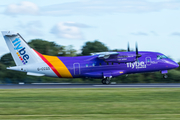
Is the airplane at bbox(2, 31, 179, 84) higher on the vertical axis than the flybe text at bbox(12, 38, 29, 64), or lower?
lower

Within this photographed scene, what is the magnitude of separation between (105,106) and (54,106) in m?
2.79

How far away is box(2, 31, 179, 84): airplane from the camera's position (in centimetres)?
2534

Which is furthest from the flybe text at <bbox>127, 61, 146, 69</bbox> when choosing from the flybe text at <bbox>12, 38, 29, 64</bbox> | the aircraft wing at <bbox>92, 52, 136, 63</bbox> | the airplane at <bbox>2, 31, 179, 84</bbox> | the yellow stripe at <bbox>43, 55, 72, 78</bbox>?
the flybe text at <bbox>12, 38, 29, 64</bbox>

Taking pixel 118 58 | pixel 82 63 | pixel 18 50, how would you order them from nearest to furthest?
1. pixel 18 50
2. pixel 118 58
3. pixel 82 63

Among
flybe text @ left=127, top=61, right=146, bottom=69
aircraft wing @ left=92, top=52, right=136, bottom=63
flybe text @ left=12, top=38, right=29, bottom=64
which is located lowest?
flybe text @ left=127, top=61, right=146, bottom=69

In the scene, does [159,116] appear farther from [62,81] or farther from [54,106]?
[62,81]

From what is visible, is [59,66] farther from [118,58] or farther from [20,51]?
[118,58]

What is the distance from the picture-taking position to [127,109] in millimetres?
11602

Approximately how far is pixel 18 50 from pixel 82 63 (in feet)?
24.0

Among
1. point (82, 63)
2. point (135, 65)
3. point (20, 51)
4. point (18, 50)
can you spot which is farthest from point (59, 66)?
point (135, 65)

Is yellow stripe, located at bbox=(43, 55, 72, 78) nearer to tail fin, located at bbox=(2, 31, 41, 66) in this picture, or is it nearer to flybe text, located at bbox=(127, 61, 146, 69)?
tail fin, located at bbox=(2, 31, 41, 66)

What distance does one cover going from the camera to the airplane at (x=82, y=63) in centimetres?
2534

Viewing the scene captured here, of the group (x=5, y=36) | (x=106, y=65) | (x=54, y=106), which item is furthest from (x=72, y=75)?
(x=54, y=106)

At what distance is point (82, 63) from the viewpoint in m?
26.2
